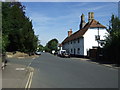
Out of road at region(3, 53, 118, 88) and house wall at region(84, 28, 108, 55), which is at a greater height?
house wall at region(84, 28, 108, 55)

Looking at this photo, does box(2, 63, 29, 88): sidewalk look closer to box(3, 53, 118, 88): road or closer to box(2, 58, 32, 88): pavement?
box(2, 58, 32, 88): pavement

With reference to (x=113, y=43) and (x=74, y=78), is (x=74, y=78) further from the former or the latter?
(x=113, y=43)

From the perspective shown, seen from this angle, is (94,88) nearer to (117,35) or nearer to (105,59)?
(117,35)

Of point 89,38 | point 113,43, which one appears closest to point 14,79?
point 113,43

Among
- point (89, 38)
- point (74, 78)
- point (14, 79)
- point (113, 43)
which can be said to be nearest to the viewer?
point (14, 79)

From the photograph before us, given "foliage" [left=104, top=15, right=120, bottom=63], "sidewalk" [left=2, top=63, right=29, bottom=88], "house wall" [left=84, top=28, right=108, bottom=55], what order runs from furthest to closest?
"house wall" [left=84, top=28, right=108, bottom=55]
"foliage" [left=104, top=15, right=120, bottom=63]
"sidewalk" [left=2, top=63, right=29, bottom=88]

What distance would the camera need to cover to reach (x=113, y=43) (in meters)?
34.3

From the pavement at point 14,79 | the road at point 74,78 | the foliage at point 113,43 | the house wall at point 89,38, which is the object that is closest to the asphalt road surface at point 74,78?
the road at point 74,78

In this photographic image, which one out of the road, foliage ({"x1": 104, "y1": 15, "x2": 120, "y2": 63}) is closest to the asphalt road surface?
the road

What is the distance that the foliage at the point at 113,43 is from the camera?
108 feet

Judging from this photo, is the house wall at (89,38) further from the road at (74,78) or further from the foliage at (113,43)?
the road at (74,78)

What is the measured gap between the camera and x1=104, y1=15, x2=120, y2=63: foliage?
108 feet

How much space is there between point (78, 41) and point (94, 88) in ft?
170

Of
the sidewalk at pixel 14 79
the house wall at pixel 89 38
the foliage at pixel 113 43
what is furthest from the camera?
the house wall at pixel 89 38
